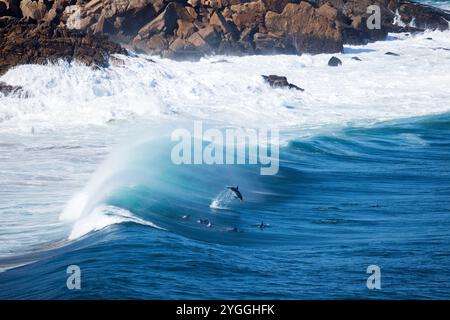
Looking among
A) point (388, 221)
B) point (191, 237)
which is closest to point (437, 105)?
point (388, 221)

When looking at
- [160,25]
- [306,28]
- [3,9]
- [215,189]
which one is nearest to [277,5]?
[306,28]

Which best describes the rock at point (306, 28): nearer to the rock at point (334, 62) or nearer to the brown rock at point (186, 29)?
the rock at point (334, 62)

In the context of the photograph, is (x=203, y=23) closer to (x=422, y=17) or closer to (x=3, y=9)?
(x=3, y=9)

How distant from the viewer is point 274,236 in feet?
43.3

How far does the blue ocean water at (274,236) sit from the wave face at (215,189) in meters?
0.04

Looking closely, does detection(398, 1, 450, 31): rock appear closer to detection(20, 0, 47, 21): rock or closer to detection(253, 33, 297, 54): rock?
detection(253, 33, 297, 54): rock

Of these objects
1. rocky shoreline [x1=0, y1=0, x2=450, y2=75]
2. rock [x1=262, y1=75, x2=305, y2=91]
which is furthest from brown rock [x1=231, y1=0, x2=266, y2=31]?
rock [x1=262, y1=75, x2=305, y2=91]

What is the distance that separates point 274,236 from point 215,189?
367 cm

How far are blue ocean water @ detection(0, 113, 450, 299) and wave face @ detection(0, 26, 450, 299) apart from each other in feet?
0.13

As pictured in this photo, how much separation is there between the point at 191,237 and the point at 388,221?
10.9 ft

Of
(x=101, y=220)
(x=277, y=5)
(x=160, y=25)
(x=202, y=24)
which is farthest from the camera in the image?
(x=277, y=5)

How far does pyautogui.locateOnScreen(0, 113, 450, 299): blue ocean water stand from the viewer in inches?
395
